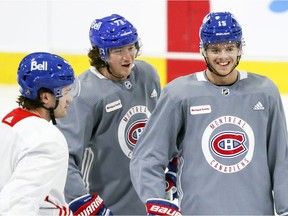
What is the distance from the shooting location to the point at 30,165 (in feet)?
8.20

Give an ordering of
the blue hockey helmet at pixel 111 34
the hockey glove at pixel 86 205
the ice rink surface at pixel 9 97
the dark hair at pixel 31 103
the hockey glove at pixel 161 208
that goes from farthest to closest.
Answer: the ice rink surface at pixel 9 97, the blue hockey helmet at pixel 111 34, the hockey glove at pixel 86 205, the hockey glove at pixel 161 208, the dark hair at pixel 31 103

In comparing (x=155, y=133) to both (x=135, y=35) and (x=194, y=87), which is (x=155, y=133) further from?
(x=135, y=35)

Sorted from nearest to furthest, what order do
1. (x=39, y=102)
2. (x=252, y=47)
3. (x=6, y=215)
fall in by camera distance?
(x=6, y=215), (x=39, y=102), (x=252, y=47)

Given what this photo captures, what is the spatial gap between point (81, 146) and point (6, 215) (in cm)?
90

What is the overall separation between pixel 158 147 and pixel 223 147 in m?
0.21

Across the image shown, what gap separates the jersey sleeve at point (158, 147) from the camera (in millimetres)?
2986

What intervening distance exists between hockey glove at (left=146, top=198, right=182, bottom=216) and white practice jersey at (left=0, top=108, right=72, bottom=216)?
1.21 feet

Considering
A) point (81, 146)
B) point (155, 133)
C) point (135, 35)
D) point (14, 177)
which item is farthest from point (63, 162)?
point (135, 35)

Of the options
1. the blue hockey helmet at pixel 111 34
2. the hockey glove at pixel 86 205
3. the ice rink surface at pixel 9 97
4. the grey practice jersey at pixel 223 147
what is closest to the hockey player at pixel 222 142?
the grey practice jersey at pixel 223 147

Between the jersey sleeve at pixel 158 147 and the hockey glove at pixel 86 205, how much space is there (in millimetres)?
296

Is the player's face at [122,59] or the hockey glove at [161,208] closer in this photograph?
the hockey glove at [161,208]

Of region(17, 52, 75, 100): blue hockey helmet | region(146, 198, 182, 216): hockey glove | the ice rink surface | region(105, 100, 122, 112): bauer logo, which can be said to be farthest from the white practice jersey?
the ice rink surface

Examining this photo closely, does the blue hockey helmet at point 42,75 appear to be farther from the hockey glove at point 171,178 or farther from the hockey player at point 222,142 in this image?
the hockey glove at point 171,178

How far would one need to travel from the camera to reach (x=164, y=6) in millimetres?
6324
